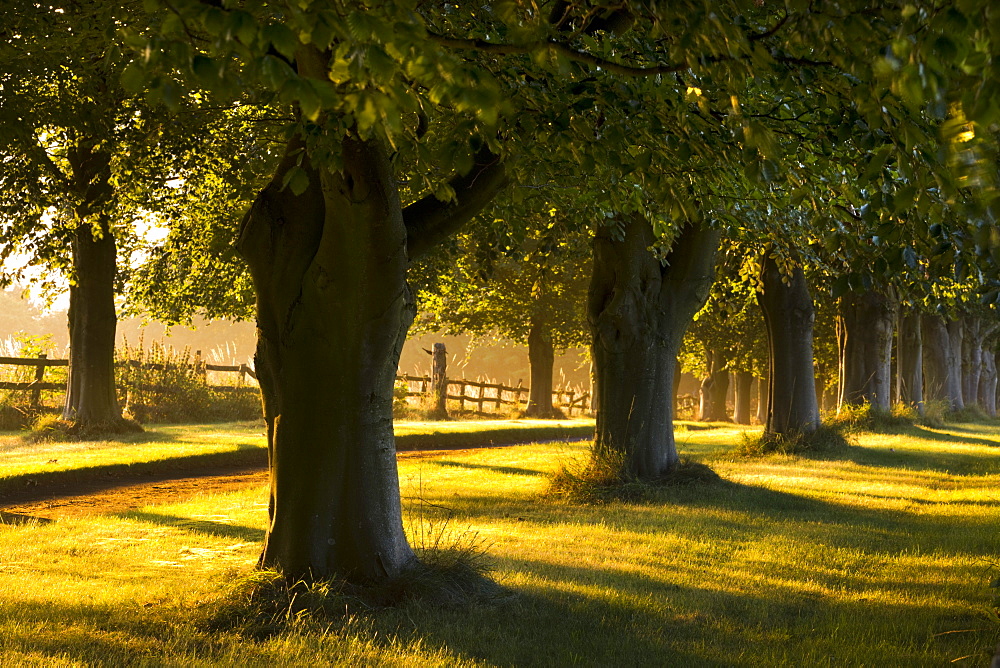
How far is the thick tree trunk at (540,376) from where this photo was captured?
3316 cm

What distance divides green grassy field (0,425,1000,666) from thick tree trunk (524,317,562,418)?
67.1ft

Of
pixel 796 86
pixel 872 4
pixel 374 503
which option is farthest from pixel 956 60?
pixel 374 503

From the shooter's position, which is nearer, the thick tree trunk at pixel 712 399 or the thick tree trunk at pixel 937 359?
the thick tree trunk at pixel 937 359

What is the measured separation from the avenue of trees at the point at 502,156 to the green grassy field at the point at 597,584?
99 cm

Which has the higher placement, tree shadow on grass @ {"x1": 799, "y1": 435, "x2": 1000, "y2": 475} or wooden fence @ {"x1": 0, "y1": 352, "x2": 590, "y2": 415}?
wooden fence @ {"x1": 0, "y1": 352, "x2": 590, "y2": 415}

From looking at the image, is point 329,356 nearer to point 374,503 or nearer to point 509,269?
point 374,503

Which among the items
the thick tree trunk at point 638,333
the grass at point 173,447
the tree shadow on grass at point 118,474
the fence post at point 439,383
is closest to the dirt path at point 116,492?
the tree shadow on grass at point 118,474

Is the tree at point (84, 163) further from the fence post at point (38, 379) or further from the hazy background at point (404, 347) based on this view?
the hazy background at point (404, 347)

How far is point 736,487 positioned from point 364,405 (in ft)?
25.1

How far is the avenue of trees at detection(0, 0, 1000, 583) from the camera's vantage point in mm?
2920

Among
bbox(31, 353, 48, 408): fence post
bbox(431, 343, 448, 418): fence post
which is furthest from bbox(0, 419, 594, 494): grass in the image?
bbox(431, 343, 448, 418): fence post

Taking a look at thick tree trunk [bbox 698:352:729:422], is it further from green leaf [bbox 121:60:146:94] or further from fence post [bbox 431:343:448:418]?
green leaf [bbox 121:60:146:94]

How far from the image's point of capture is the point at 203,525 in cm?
968

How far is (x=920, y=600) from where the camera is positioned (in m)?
6.61
